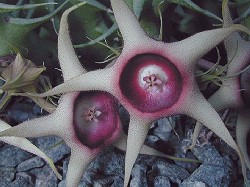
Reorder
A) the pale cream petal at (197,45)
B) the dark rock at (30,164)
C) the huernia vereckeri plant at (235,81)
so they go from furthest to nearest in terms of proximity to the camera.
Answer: the dark rock at (30,164), the huernia vereckeri plant at (235,81), the pale cream petal at (197,45)

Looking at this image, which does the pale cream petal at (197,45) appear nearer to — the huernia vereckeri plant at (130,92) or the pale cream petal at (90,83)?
the huernia vereckeri plant at (130,92)

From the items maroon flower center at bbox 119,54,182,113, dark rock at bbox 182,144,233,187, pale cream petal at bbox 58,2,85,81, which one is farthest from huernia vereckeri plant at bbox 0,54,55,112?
dark rock at bbox 182,144,233,187

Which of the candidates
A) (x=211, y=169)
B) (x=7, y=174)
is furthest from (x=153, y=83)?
(x=7, y=174)

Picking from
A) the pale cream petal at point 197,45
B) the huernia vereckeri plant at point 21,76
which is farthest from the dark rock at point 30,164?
the pale cream petal at point 197,45

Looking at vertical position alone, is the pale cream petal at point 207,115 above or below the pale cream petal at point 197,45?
below

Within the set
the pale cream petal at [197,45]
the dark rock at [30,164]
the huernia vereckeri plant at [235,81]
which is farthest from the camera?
the dark rock at [30,164]

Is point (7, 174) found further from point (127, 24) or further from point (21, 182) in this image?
point (127, 24)

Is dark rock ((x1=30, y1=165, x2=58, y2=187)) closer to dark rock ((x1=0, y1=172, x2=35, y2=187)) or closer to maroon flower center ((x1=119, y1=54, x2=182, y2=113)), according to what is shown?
dark rock ((x1=0, y1=172, x2=35, y2=187))
